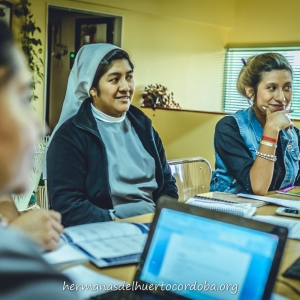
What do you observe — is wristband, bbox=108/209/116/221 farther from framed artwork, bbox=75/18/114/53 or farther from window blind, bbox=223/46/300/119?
window blind, bbox=223/46/300/119

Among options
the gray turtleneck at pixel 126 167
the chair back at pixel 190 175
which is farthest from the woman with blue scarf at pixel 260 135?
the gray turtleneck at pixel 126 167

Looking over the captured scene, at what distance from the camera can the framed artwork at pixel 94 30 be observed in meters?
6.20

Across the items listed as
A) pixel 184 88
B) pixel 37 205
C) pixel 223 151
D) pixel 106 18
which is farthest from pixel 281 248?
pixel 184 88

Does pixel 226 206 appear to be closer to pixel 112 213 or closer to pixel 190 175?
pixel 112 213

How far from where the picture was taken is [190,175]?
2.59 m

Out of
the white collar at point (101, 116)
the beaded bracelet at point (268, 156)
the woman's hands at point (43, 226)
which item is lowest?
the woman's hands at point (43, 226)

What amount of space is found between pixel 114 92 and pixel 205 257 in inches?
49.4

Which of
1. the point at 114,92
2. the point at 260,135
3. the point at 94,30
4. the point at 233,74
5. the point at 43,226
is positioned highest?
the point at 94,30

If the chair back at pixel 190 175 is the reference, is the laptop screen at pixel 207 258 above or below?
above

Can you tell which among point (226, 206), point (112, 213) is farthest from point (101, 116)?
point (226, 206)

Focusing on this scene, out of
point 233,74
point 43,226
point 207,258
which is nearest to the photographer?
point 207,258

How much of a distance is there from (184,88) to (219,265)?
6396 mm

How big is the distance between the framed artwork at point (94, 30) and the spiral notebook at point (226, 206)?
4.76 m

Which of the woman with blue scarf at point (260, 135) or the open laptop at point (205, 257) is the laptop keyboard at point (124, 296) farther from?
the woman with blue scarf at point (260, 135)
